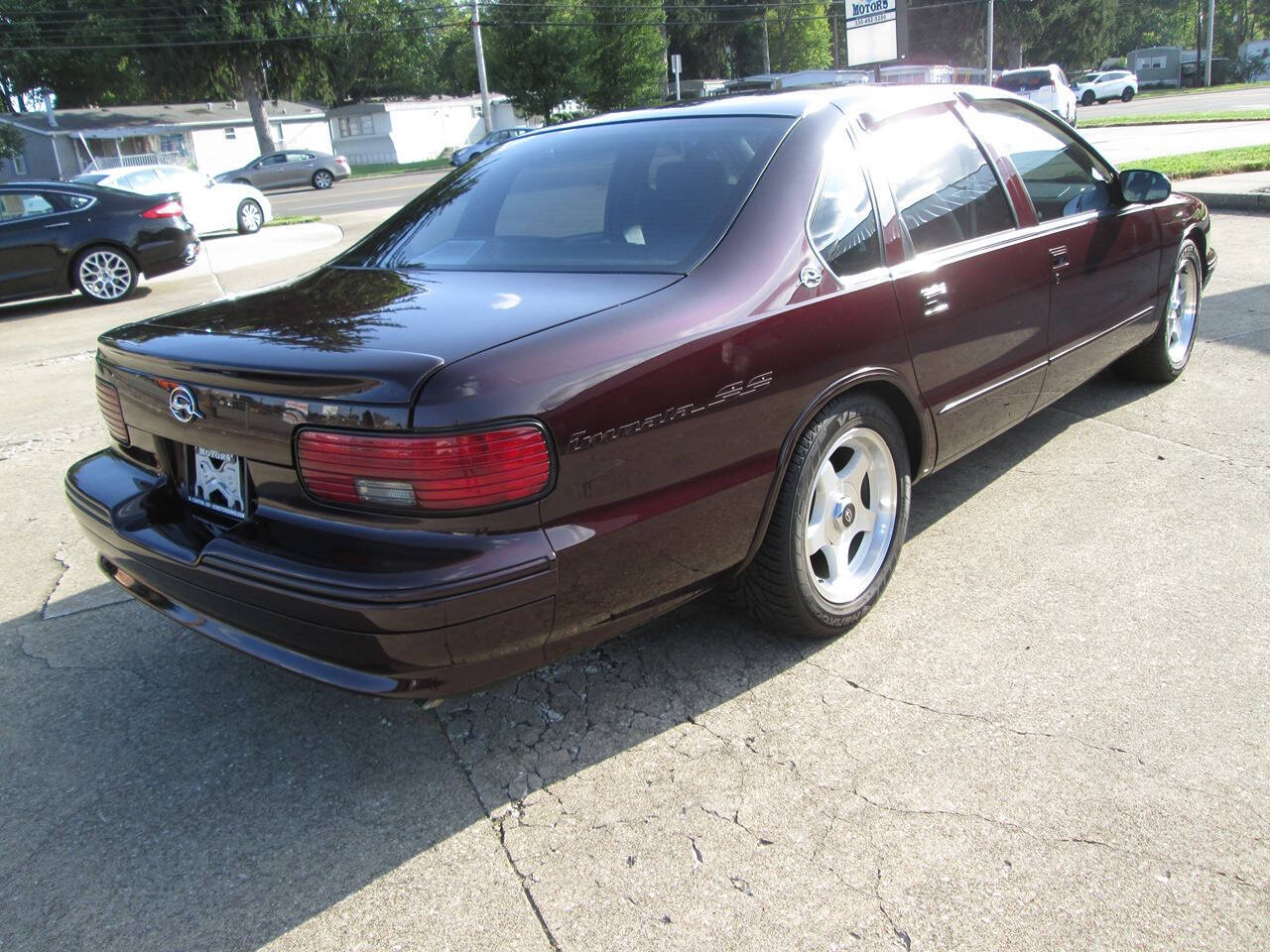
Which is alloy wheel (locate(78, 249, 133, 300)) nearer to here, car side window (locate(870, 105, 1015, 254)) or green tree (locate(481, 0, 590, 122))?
car side window (locate(870, 105, 1015, 254))

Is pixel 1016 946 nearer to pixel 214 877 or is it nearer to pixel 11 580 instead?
pixel 214 877

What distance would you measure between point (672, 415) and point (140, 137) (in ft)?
200

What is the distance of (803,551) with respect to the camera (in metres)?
2.83

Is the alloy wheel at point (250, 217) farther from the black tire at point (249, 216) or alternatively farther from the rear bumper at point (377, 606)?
the rear bumper at point (377, 606)

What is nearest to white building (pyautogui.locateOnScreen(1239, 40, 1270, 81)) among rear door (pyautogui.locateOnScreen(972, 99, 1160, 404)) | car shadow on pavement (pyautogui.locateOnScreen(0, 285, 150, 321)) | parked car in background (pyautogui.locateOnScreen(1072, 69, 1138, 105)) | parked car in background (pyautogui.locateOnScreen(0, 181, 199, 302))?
parked car in background (pyautogui.locateOnScreen(1072, 69, 1138, 105))

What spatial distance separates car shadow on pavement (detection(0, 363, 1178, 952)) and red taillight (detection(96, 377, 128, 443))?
2.50ft

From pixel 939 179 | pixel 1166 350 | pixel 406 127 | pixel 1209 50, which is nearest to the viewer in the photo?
pixel 939 179

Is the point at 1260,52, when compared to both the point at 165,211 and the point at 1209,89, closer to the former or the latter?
the point at 1209,89

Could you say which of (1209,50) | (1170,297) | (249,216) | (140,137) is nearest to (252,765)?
(1170,297)

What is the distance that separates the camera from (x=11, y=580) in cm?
387

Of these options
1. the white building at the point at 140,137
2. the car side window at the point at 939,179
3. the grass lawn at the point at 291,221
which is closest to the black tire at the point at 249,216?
the grass lawn at the point at 291,221

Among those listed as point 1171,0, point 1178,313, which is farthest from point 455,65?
point 1178,313

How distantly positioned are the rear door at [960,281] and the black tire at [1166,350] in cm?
150

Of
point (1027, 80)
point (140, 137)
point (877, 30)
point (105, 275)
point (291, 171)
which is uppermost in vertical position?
point (140, 137)
